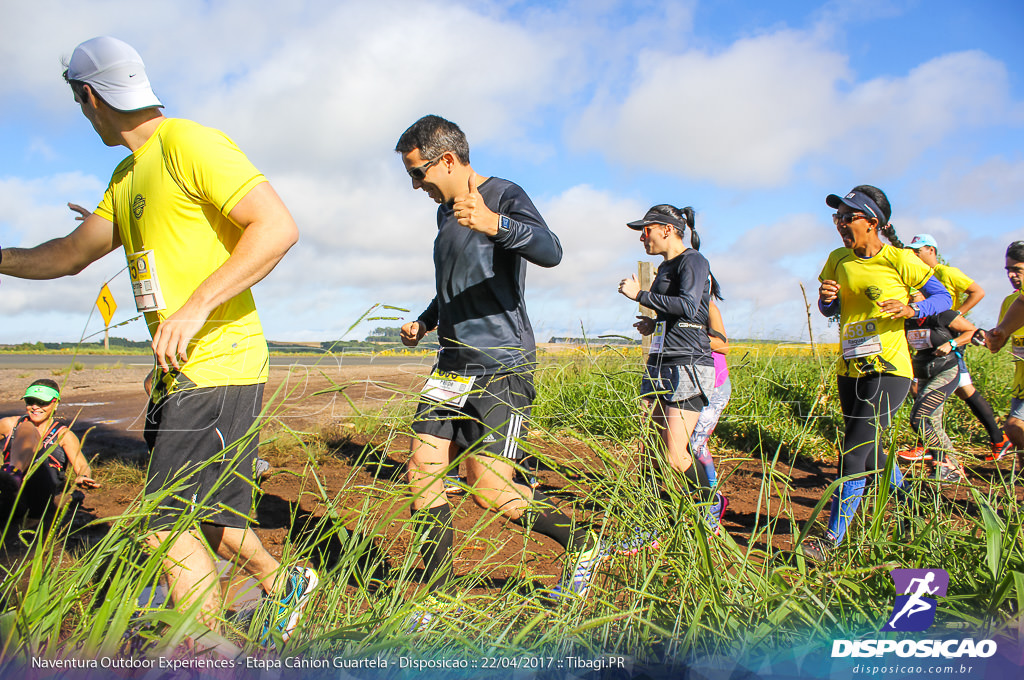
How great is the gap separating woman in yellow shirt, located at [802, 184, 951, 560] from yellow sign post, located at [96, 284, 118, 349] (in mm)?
3001

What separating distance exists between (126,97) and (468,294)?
133 centimetres

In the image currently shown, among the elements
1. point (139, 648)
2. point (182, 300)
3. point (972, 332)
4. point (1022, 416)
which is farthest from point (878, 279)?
point (139, 648)

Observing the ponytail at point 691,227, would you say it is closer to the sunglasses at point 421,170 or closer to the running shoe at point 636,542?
the sunglasses at point 421,170

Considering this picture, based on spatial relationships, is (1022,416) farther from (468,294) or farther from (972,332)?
(468,294)

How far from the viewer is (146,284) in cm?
187

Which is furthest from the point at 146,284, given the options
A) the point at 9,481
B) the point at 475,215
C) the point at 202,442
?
the point at 9,481

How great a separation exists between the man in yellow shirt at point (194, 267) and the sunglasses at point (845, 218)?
2758 mm

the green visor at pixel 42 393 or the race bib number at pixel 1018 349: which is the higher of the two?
the race bib number at pixel 1018 349

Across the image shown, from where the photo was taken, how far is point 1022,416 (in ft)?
11.4

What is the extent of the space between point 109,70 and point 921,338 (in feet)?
16.1

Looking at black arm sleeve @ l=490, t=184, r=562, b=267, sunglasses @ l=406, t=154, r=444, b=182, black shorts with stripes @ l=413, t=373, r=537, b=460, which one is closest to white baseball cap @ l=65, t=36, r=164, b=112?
sunglasses @ l=406, t=154, r=444, b=182
